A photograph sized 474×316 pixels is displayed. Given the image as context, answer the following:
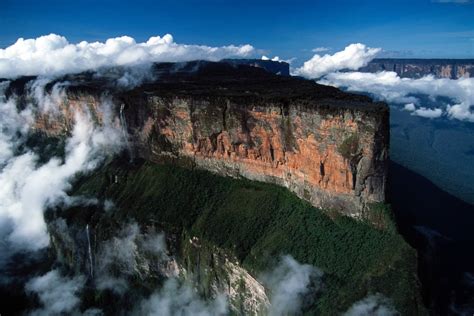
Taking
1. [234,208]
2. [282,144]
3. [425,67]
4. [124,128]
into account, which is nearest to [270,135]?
[282,144]

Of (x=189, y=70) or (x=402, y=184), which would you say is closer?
(x=402, y=184)

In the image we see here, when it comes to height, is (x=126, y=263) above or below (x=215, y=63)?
below

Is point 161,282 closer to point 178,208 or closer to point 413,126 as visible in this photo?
point 178,208

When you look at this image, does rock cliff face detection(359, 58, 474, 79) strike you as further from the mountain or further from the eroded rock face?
the eroded rock face

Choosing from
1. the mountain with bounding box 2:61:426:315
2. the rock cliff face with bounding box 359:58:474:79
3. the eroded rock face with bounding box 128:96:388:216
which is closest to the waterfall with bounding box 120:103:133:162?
the mountain with bounding box 2:61:426:315

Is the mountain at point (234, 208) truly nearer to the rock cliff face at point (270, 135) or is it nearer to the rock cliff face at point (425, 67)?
the rock cliff face at point (270, 135)

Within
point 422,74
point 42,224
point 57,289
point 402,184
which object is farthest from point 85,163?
point 422,74
